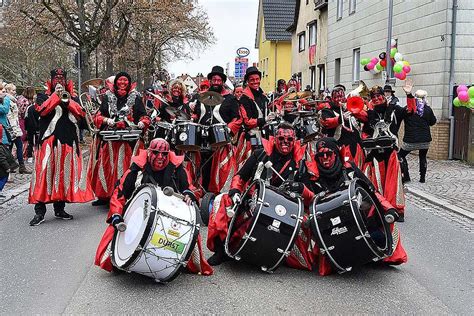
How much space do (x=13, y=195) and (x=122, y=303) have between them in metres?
5.85

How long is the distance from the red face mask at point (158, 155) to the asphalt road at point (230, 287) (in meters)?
1.07

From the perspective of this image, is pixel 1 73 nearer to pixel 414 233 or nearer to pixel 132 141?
pixel 132 141

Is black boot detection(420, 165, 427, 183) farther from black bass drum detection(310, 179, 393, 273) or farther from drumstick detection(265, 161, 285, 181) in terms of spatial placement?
black bass drum detection(310, 179, 393, 273)

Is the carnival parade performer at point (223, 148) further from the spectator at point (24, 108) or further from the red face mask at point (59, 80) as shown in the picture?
the spectator at point (24, 108)

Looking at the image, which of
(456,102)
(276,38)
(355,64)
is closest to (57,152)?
(456,102)

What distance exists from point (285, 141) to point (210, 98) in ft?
9.72

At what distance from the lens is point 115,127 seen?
870 cm

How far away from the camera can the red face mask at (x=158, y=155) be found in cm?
593

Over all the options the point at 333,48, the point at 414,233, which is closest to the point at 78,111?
the point at 414,233

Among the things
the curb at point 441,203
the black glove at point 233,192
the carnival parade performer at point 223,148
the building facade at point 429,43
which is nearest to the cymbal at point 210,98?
the carnival parade performer at point 223,148

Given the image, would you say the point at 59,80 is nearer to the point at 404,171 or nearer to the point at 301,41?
the point at 404,171

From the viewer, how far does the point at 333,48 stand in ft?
89.6

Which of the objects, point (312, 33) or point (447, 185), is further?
point (312, 33)

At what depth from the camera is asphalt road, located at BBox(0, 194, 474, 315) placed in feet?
16.5
